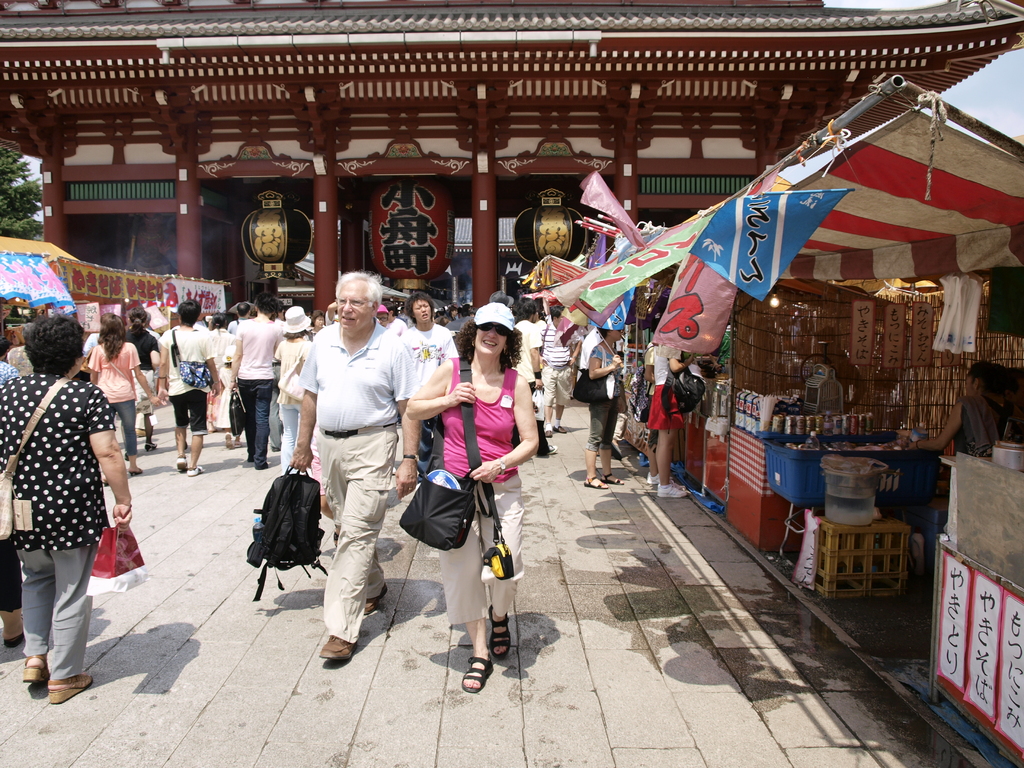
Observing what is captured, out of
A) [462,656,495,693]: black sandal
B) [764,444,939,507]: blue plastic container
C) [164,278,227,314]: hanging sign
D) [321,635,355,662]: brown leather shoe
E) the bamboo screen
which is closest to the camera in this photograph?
[462,656,495,693]: black sandal

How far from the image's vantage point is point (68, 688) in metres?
3.00

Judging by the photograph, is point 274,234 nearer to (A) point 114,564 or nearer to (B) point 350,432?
(B) point 350,432

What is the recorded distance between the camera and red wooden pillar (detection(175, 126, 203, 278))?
11984 millimetres

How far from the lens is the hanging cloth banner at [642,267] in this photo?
4.28 metres

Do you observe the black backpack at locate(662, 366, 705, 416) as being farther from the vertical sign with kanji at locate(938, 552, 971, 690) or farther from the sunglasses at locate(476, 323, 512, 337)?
the sunglasses at locate(476, 323, 512, 337)

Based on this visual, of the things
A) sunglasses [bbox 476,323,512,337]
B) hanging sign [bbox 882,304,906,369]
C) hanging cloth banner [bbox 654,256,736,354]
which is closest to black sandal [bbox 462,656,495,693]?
sunglasses [bbox 476,323,512,337]

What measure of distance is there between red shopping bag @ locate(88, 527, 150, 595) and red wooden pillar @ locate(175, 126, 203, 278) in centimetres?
1029

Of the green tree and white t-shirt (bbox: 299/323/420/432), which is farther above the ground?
the green tree

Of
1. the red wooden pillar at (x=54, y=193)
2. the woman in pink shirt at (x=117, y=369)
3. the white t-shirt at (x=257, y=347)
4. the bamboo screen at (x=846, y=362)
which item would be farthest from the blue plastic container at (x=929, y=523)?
the red wooden pillar at (x=54, y=193)

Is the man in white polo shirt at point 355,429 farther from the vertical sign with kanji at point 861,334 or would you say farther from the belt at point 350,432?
the vertical sign with kanji at point 861,334

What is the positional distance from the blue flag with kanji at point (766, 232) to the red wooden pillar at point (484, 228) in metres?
8.79

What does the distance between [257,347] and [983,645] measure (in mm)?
6418

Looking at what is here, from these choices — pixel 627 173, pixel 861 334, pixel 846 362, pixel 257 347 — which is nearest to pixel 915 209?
pixel 861 334

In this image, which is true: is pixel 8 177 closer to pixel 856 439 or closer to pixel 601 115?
pixel 601 115
